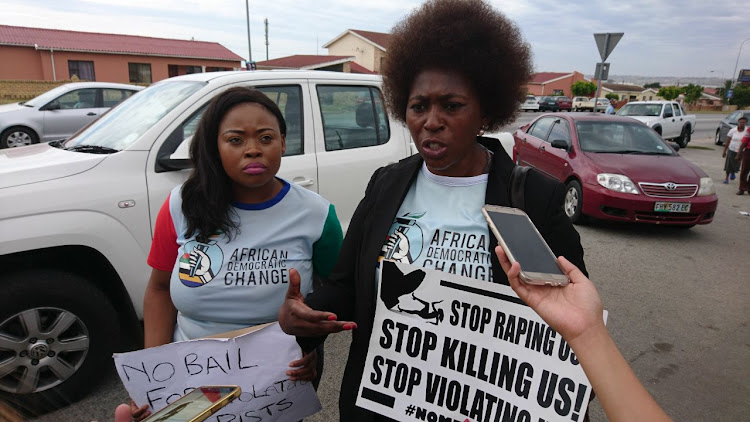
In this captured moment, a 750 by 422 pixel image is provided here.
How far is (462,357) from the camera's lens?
130 centimetres

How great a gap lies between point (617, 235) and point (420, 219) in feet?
20.3

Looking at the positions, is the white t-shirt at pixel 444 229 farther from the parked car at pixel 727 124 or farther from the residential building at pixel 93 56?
the residential building at pixel 93 56

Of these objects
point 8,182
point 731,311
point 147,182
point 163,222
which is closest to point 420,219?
point 163,222

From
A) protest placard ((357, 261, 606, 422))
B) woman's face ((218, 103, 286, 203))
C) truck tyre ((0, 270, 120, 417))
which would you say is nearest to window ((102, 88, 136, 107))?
truck tyre ((0, 270, 120, 417))

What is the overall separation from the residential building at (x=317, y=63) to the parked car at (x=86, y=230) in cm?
3424

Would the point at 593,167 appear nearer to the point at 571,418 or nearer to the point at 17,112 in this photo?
the point at 571,418

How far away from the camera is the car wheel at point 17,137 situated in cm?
1050

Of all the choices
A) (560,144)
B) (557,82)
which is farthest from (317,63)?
(557,82)

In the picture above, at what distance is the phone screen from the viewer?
1010 mm

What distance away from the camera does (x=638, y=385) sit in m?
0.84

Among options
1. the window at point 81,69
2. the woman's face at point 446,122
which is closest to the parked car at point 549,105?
the window at point 81,69

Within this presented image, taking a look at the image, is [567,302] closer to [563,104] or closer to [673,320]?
[673,320]

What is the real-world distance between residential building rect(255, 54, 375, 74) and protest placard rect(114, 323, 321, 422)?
119 feet

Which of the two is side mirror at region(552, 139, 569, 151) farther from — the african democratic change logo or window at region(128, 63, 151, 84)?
window at region(128, 63, 151, 84)
